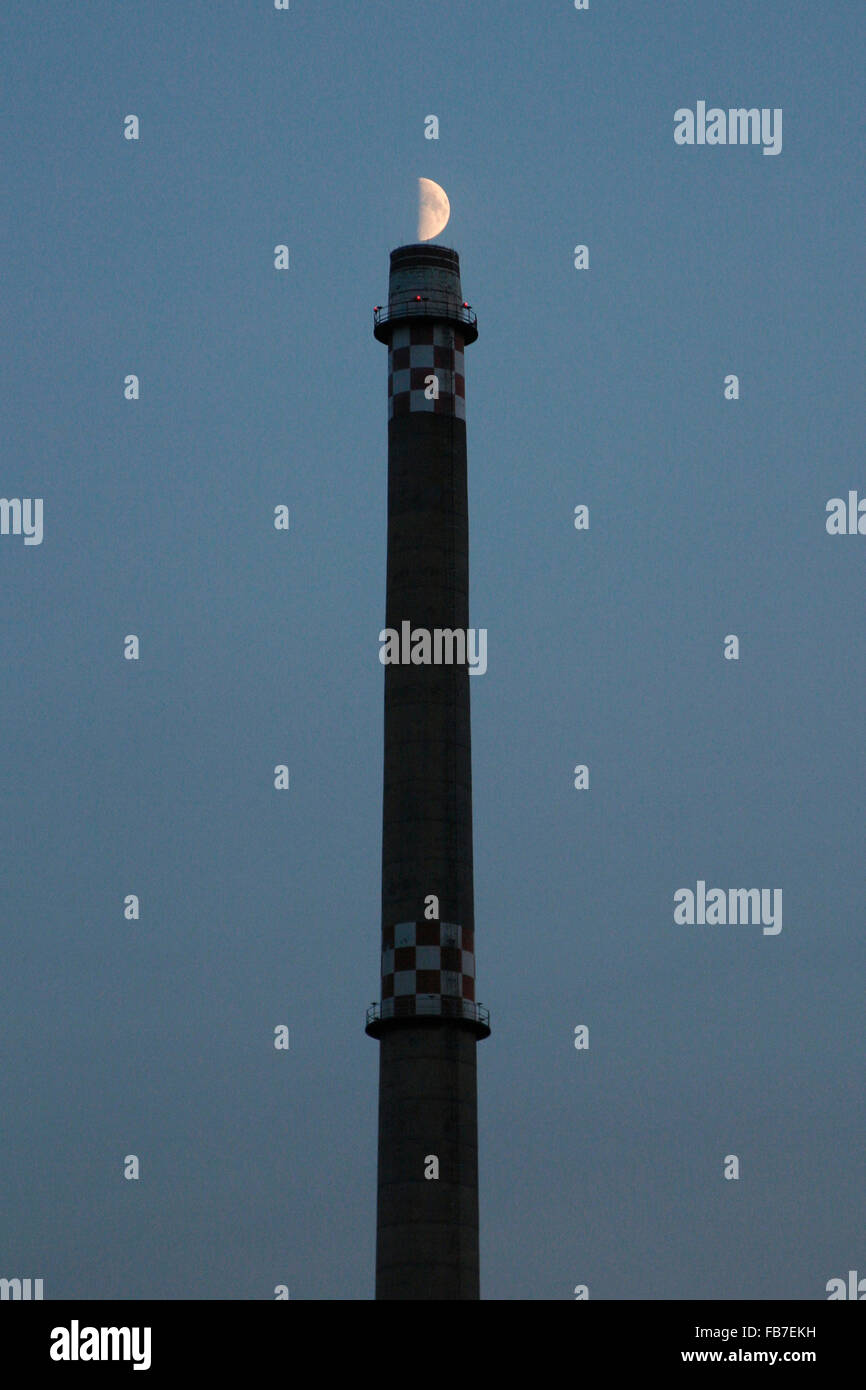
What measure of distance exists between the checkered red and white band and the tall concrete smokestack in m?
0.05

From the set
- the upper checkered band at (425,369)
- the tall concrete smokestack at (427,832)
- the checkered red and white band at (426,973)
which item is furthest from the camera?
the upper checkered band at (425,369)

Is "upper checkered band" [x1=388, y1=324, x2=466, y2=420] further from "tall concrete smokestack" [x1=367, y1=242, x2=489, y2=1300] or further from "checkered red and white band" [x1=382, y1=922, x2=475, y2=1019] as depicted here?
"checkered red and white band" [x1=382, y1=922, x2=475, y2=1019]

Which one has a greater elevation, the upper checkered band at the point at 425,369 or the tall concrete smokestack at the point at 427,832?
the upper checkered band at the point at 425,369

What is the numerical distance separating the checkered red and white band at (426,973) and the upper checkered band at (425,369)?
2050cm

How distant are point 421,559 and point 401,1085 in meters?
20.2

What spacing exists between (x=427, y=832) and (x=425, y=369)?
18497 mm

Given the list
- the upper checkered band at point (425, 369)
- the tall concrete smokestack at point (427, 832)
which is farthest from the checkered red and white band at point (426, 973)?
the upper checkered band at point (425, 369)

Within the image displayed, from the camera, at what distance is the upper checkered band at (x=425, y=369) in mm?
92188

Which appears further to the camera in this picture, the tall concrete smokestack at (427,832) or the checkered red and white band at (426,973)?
the checkered red and white band at (426,973)

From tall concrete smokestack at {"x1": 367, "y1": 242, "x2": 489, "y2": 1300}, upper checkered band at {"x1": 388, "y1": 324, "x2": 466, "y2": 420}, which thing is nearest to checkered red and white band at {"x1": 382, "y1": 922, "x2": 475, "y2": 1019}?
tall concrete smokestack at {"x1": 367, "y1": 242, "x2": 489, "y2": 1300}

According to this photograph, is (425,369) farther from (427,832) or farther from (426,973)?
(426,973)

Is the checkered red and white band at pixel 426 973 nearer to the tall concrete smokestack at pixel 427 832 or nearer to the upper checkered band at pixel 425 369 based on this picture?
the tall concrete smokestack at pixel 427 832

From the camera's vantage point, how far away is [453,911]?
87562 millimetres

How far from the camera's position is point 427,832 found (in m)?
88.2
